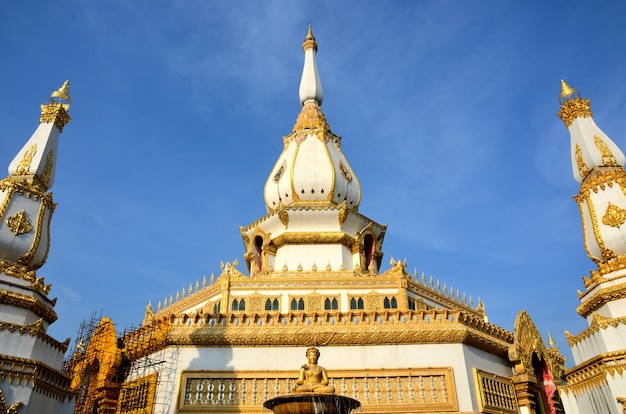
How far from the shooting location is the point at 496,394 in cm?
1895

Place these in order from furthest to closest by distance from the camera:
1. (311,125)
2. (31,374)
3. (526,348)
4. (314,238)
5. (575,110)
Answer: (311,125), (314,238), (575,110), (526,348), (31,374)

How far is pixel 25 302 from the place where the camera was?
722 inches

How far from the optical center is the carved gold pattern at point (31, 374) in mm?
17109

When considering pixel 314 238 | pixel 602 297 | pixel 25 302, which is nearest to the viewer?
pixel 25 302

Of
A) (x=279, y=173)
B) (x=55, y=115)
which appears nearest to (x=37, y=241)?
(x=55, y=115)

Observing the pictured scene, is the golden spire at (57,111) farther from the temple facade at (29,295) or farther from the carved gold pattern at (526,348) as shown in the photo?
the carved gold pattern at (526,348)

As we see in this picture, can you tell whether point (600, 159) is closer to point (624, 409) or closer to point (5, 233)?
point (624, 409)

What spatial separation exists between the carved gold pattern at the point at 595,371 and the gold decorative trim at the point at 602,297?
203 cm

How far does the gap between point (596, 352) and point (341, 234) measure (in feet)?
46.8

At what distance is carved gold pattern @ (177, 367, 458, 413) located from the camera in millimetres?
17531

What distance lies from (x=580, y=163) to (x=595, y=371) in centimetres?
939

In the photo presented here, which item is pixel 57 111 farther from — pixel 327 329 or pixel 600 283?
pixel 600 283

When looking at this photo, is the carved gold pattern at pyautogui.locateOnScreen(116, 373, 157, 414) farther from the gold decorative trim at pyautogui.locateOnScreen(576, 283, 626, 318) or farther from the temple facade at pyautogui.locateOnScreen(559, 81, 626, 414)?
the gold decorative trim at pyautogui.locateOnScreen(576, 283, 626, 318)

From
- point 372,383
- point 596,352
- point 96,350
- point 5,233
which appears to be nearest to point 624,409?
point 596,352
